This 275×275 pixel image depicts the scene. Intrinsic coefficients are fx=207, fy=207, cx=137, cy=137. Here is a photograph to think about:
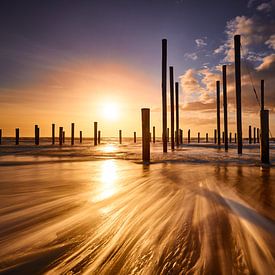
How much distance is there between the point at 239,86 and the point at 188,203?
32.6 ft

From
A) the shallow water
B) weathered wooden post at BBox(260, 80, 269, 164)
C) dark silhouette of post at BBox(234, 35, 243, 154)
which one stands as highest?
dark silhouette of post at BBox(234, 35, 243, 154)

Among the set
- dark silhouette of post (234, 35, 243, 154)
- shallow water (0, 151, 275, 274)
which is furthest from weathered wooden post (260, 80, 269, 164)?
shallow water (0, 151, 275, 274)

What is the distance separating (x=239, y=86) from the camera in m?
10.6

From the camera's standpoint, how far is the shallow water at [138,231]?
1.22 metres

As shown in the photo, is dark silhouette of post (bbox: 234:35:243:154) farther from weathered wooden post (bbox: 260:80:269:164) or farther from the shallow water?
the shallow water

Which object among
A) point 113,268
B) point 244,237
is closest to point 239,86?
point 244,237

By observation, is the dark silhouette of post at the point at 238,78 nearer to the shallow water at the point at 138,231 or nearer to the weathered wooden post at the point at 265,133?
the weathered wooden post at the point at 265,133

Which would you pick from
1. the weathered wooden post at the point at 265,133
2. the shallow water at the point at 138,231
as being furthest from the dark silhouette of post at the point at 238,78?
the shallow water at the point at 138,231

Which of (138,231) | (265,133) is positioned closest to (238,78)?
(265,133)

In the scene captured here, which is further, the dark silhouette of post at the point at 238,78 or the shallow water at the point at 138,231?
the dark silhouette of post at the point at 238,78

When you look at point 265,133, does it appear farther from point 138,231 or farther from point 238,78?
point 138,231

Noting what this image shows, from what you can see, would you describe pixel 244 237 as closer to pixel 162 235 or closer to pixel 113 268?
pixel 162 235

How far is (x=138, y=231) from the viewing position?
1.69 m

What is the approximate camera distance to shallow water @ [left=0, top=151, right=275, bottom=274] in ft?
4.01
